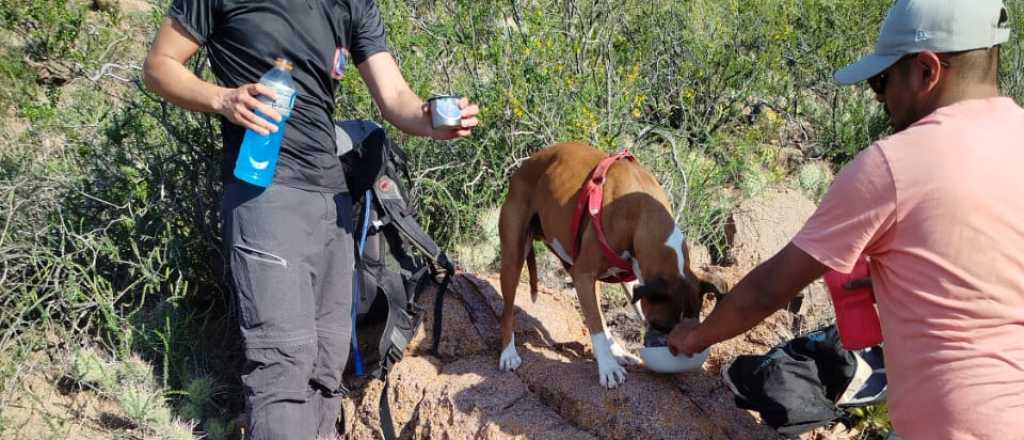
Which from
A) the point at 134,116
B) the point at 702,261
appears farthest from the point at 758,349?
the point at 134,116

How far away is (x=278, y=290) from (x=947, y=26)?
2526 mm

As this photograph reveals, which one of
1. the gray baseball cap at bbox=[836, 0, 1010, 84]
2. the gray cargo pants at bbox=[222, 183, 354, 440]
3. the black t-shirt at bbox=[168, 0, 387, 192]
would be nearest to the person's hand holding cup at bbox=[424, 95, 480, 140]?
the black t-shirt at bbox=[168, 0, 387, 192]

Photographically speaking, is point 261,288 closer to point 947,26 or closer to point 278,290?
point 278,290

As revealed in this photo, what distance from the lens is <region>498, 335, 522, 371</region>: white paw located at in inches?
148

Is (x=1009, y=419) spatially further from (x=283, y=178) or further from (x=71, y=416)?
(x=71, y=416)

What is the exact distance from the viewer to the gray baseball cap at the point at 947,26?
74.6 inches

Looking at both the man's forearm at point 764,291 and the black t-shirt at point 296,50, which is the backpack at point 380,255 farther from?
the man's forearm at point 764,291

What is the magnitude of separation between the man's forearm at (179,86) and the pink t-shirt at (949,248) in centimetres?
212

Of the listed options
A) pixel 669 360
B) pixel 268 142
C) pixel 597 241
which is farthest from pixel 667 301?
pixel 268 142

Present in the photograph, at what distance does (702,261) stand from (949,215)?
3.87 m

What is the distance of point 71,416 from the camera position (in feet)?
12.8

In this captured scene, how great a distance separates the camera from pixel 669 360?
325 centimetres

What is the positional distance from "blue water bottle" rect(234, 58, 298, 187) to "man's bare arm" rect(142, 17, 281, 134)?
0.24 feet

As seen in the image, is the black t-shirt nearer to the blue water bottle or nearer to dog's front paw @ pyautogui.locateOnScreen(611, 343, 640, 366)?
the blue water bottle
